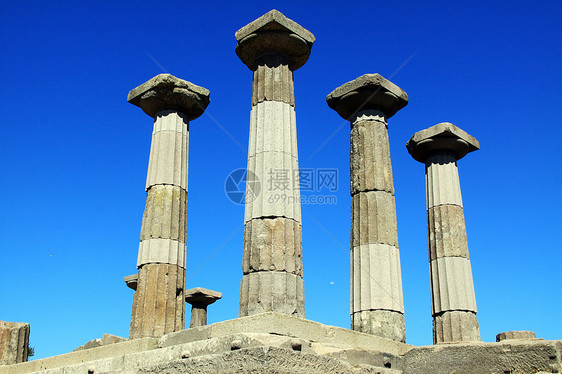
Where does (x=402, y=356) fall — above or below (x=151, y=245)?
below

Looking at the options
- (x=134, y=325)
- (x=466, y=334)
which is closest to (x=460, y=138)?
(x=466, y=334)

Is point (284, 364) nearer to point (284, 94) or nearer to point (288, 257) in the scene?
point (288, 257)

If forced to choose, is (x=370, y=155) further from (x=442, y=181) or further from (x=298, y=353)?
(x=298, y=353)

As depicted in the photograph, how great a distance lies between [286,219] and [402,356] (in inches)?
142

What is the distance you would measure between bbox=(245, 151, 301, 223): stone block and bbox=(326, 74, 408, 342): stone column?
292 cm

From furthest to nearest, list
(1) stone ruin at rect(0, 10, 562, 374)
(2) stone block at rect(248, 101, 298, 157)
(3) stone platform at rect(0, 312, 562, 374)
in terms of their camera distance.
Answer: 1. (2) stone block at rect(248, 101, 298, 157)
2. (1) stone ruin at rect(0, 10, 562, 374)
3. (3) stone platform at rect(0, 312, 562, 374)

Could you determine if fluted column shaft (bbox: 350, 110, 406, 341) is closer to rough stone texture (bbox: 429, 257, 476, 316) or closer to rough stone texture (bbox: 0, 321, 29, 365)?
rough stone texture (bbox: 429, 257, 476, 316)

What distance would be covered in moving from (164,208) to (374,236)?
545 cm

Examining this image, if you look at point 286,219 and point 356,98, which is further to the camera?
Answer: point 356,98

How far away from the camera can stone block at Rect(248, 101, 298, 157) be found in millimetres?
12797

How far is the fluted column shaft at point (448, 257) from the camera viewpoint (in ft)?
56.0

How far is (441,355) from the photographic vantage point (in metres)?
10.9

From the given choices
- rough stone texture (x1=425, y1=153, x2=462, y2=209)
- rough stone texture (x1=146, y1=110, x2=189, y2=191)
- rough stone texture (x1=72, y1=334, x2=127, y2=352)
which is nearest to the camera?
rough stone texture (x1=72, y1=334, x2=127, y2=352)

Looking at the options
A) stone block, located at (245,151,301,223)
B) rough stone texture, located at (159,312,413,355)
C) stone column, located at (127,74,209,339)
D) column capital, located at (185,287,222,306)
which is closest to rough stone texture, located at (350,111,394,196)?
stone block, located at (245,151,301,223)
